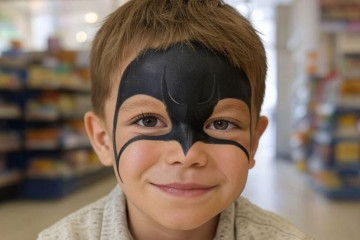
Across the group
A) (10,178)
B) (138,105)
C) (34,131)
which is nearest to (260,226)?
(138,105)

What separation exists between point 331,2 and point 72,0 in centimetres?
653

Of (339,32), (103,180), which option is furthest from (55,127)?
(339,32)

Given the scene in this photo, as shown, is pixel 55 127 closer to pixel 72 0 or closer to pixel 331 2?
pixel 331 2

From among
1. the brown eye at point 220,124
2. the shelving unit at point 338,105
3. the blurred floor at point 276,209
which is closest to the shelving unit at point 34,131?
the blurred floor at point 276,209

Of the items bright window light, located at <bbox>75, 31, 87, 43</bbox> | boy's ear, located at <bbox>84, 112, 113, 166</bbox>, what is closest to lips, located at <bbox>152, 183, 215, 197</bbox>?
boy's ear, located at <bbox>84, 112, 113, 166</bbox>

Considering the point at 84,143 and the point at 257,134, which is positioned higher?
the point at 257,134

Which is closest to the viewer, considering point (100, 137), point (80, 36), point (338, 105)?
point (100, 137)

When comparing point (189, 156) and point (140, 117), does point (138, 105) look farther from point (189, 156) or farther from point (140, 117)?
point (189, 156)

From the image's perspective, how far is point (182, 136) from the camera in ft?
2.94

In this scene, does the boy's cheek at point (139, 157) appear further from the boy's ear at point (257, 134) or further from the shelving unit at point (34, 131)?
the shelving unit at point (34, 131)

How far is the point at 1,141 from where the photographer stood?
3.76 meters

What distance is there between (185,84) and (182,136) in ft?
0.38

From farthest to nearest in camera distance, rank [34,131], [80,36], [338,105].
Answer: [80,36], [34,131], [338,105]

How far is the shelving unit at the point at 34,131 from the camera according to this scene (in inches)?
154
